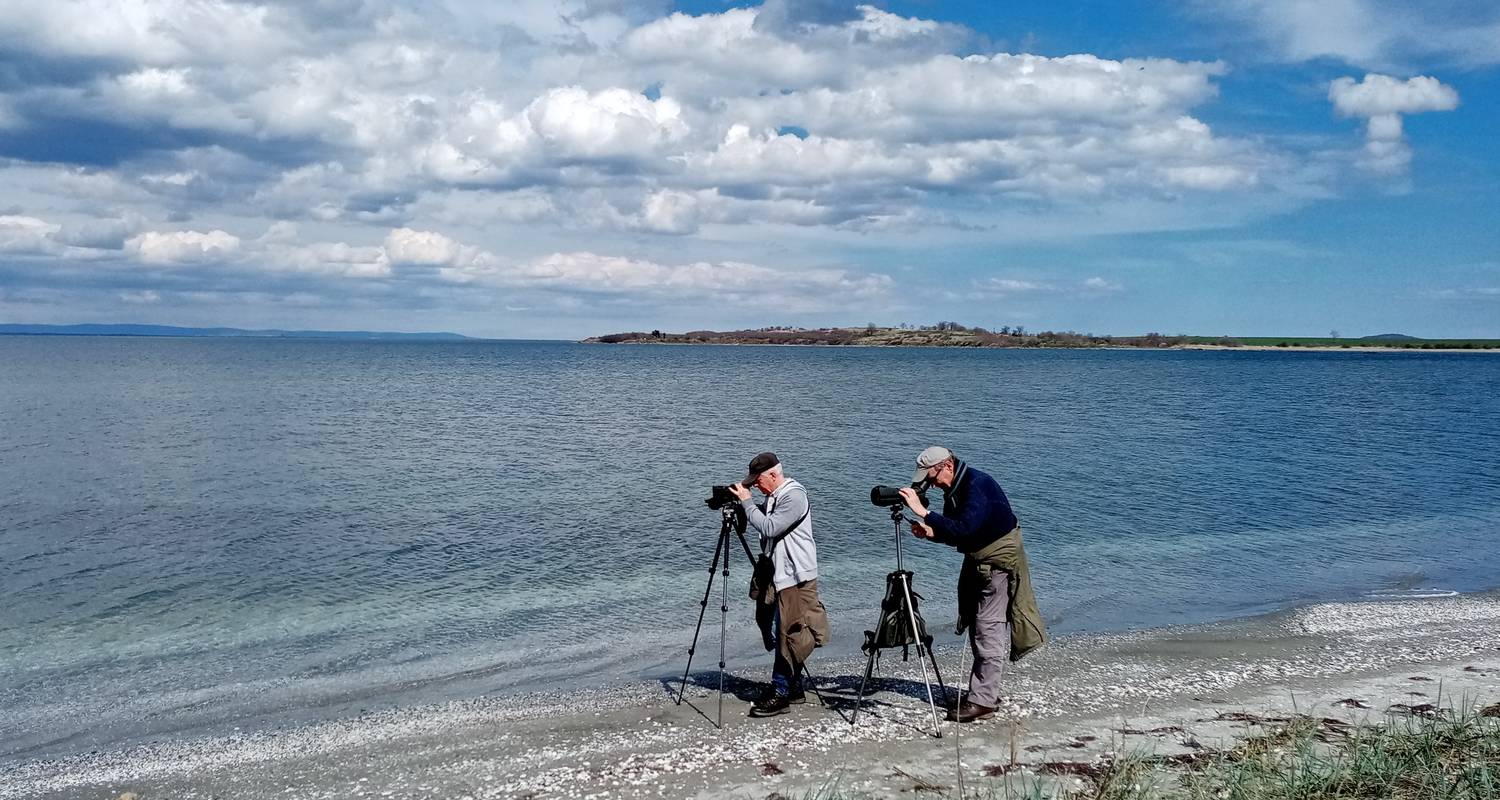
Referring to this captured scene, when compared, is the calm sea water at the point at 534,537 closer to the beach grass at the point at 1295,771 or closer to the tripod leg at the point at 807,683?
the tripod leg at the point at 807,683

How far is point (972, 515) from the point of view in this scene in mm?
8469

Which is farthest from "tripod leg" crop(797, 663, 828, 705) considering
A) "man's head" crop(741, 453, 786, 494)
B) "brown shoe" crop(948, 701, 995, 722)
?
"man's head" crop(741, 453, 786, 494)

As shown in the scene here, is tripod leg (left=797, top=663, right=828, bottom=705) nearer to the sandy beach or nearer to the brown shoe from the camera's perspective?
the sandy beach

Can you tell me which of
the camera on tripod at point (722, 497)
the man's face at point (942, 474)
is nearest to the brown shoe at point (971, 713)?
the man's face at point (942, 474)

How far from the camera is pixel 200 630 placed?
1401 cm

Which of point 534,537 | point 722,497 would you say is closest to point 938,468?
point 722,497

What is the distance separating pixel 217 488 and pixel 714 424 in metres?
23.1

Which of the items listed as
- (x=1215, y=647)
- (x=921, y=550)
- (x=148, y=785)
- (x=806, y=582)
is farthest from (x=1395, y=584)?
(x=148, y=785)

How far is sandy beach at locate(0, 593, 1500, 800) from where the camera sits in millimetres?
8391

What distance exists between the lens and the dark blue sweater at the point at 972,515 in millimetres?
8469

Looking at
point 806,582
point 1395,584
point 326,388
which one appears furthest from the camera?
point 326,388

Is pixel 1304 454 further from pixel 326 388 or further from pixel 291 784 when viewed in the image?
pixel 326 388

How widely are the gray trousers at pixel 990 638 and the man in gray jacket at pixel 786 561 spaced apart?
4.67ft

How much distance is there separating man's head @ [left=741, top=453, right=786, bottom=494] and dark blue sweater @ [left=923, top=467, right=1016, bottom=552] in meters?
1.35
